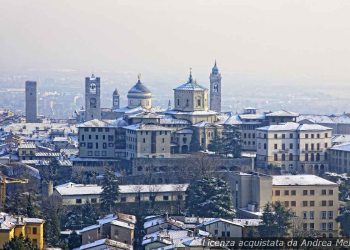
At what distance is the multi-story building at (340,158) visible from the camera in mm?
52281

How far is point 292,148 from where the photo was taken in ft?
176

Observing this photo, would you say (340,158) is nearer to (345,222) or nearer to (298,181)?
(298,181)

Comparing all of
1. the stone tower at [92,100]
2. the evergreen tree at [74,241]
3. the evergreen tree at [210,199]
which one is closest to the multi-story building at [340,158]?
the evergreen tree at [210,199]

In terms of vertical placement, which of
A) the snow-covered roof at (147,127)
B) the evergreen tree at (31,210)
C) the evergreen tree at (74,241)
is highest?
the snow-covered roof at (147,127)

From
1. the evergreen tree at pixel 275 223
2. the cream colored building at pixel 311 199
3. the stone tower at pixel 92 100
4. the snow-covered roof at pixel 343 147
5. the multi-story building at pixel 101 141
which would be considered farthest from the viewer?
the stone tower at pixel 92 100

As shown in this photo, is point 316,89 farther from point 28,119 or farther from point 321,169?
point 321,169

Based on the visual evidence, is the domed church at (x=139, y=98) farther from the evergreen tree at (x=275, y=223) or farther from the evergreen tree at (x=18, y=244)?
the evergreen tree at (x=18, y=244)

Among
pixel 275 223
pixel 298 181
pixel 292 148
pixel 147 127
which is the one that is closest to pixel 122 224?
pixel 275 223

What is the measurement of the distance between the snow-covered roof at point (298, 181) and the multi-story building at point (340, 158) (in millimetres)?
7165

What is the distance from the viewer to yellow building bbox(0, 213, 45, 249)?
35156 millimetres

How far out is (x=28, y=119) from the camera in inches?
3617

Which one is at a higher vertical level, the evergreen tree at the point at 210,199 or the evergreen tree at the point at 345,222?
the evergreen tree at the point at 210,199

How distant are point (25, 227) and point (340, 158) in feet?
66.3

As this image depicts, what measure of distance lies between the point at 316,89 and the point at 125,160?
14072 cm
